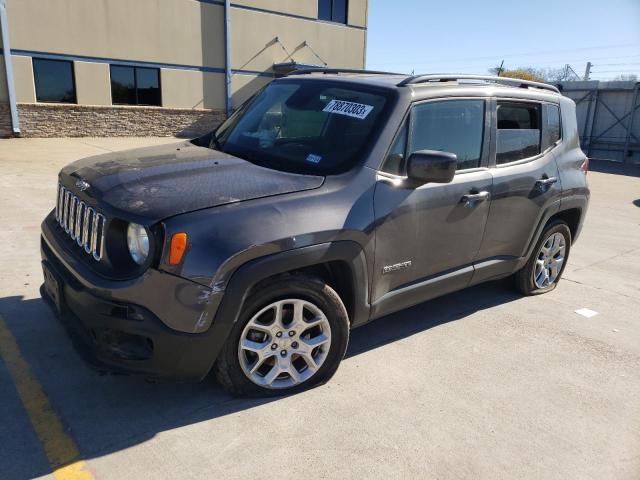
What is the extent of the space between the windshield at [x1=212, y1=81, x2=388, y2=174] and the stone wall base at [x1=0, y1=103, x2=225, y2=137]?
15.8 m

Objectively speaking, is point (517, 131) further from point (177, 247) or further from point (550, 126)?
point (177, 247)

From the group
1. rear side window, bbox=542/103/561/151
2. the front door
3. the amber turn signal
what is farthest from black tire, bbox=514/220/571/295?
the amber turn signal

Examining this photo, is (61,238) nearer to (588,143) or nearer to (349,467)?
(349,467)

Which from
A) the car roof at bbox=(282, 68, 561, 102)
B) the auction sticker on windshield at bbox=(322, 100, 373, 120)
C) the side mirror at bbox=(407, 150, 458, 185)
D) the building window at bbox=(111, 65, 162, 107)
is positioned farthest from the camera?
the building window at bbox=(111, 65, 162, 107)

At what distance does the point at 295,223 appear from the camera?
291cm

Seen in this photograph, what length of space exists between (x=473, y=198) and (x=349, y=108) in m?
1.14

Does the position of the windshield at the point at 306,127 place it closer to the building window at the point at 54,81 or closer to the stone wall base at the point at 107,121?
the stone wall base at the point at 107,121

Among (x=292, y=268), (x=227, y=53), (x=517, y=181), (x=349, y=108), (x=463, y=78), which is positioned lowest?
(x=292, y=268)

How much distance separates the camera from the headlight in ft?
8.90

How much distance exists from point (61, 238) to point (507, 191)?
129 inches

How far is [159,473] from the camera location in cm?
252

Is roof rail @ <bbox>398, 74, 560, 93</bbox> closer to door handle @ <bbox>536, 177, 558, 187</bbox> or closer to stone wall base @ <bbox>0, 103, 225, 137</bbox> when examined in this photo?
door handle @ <bbox>536, 177, 558, 187</bbox>

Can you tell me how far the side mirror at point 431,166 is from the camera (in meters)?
3.27

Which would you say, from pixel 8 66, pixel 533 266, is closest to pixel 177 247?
pixel 533 266
